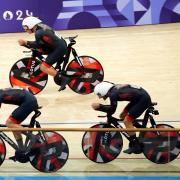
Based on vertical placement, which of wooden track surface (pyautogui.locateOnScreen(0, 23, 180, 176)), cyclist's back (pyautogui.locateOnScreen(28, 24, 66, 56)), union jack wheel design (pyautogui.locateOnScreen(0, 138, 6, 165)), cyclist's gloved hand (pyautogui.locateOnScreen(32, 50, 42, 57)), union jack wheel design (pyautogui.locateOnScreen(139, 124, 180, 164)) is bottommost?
wooden track surface (pyautogui.locateOnScreen(0, 23, 180, 176))

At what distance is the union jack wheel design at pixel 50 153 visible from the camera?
6129 mm

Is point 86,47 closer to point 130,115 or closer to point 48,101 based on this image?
point 48,101

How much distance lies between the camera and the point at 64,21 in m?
11.2

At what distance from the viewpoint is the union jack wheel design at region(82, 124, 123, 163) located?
19.9 feet

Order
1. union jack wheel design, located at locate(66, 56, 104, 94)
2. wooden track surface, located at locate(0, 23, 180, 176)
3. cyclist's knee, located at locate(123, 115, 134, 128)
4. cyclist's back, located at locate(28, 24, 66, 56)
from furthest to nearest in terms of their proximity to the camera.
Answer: union jack wheel design, located at locate(66, 56, 104, 94), cyclist's back, located at locate(28, 24, 66, 56), cyclist's knee, located at locate(123, 115, 134, 128), wooden track surface, located at locate(0, 23, 180, 176)

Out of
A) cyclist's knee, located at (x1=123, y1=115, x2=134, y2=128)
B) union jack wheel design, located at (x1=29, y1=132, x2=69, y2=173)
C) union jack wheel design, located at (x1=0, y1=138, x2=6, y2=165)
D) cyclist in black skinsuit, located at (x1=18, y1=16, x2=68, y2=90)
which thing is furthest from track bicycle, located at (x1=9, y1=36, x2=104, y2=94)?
union jack wheel design, located at (x1=29, y1=132, x2=69, y2=173)

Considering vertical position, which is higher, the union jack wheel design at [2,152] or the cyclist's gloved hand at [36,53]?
the cyclist's gloved hand at [36,53]

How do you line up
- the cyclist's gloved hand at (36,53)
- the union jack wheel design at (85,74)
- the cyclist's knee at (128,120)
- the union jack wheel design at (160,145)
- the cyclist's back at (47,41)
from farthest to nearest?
the union jack wheel design at (85,74) < the cyclist's gloved hand at (36,53) < the cyclist's back at (47,41) < the cyclist's knee at (128,120) < the union jack wheel design at (160,145)

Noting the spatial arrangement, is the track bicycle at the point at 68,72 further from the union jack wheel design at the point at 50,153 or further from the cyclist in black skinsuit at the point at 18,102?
the union jack wheel design at the point at 50,153

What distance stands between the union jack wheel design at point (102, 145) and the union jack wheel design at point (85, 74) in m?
1.97

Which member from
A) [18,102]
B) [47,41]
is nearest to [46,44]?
[47,41]

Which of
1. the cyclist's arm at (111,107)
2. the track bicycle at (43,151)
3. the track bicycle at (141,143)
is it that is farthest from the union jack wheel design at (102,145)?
the track bicycle at (43,151)

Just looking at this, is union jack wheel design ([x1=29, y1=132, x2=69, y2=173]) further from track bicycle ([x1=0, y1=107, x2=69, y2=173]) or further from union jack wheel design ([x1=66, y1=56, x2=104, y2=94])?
union jack wheel design ([x1=66, y1=56, x2=104, y2=94])

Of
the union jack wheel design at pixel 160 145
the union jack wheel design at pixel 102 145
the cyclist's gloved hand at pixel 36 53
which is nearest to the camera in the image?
the union jack wheel design at pixel 160 145
